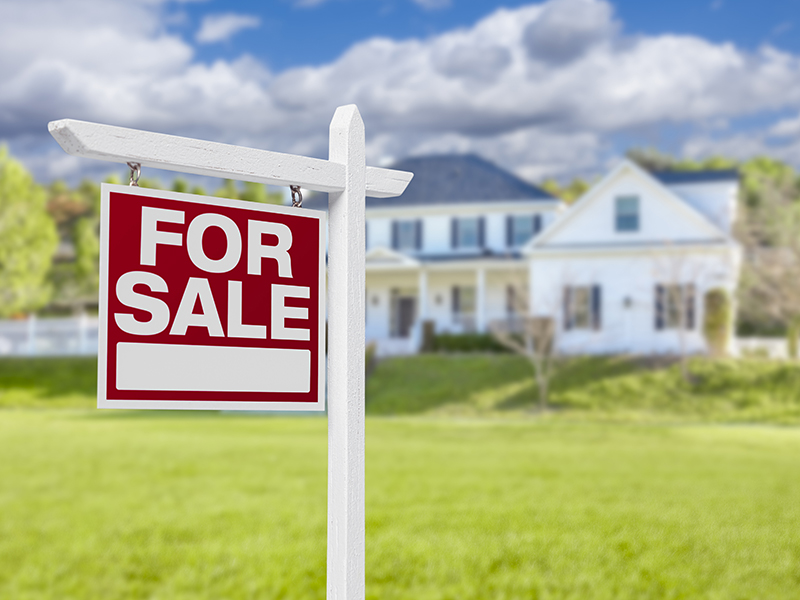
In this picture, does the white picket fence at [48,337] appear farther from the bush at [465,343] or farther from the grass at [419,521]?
the grass at [419,521]

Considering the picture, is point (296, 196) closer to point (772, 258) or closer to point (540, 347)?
point (540, 347)

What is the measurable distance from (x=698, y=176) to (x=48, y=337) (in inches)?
962

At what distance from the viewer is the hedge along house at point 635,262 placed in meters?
25.4

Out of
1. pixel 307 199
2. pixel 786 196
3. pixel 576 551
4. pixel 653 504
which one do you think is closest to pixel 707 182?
pixel 786 196

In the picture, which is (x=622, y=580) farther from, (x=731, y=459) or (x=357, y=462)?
(x=731, y=459)

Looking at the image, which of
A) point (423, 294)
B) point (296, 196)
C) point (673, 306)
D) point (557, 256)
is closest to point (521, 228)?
point (557, 256)

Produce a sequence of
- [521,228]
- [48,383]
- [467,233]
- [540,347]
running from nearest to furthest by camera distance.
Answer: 1. [540,347]
2. [48,383]
3. [521,228]
4. [467,233]

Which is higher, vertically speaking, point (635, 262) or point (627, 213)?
point (627, 213)

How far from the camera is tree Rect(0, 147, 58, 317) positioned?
101 ft

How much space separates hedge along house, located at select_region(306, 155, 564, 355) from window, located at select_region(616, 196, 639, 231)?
4.07 metres

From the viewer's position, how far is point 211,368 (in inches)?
115

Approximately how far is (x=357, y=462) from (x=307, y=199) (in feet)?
96.7

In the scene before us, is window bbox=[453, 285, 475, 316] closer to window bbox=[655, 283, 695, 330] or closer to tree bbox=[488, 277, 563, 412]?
tree bbox=[488, 277, 563, 412]

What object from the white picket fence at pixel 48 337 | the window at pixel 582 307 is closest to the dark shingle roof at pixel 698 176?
the window at pixel 582 307
